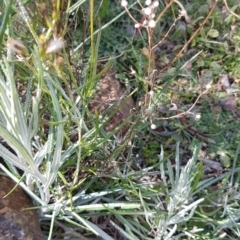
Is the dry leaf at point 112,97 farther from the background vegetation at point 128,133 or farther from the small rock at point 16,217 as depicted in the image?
the small rock at point 16,217

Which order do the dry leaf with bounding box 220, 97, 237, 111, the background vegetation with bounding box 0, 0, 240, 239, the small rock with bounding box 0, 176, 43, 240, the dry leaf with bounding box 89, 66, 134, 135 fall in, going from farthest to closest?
the dry leaf with bounding box 220, 97, 237, 111 → the dry leaf with bounding box 89, 66, 134, 135 → the small rock with bounding box 0, 176, 43, 240 → the background vegetation with bounding box 0, 0, 240, 239

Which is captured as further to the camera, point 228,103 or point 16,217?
point 228,103

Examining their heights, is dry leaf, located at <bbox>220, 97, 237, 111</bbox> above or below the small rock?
below

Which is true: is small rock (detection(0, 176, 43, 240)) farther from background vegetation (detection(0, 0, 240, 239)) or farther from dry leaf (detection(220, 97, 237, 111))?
dry leaf (detection(220, 97, 237, 111))

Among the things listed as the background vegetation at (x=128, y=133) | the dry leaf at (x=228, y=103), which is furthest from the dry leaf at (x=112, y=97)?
the dry leaf at (x=228, y=103)

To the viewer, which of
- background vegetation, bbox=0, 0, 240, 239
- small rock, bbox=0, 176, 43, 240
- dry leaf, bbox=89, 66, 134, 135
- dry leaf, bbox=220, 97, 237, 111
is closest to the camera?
background vegetation, bbox=0, 0, 240, 239

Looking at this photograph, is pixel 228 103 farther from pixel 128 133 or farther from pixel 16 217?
pixel 16 217

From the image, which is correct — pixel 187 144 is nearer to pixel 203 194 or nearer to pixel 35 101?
pixel 203 194

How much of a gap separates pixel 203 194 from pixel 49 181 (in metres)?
0.64

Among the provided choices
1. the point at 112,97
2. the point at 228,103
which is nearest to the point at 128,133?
the point at 112,97

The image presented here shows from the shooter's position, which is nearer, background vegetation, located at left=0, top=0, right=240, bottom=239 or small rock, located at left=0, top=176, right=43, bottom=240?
background vegetation, located at left=0, top=0, right=240, bottom=239

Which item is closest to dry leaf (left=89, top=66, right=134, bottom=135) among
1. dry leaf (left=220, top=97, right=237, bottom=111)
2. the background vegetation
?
the background vegetation

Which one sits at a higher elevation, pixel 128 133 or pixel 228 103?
pixel 128 133

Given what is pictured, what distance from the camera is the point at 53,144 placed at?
129 centimetres
